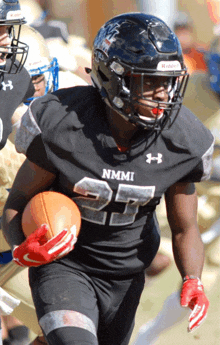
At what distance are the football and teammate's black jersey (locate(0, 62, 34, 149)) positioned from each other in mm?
844

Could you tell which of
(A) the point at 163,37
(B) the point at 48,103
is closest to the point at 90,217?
(B) the point at 48,103

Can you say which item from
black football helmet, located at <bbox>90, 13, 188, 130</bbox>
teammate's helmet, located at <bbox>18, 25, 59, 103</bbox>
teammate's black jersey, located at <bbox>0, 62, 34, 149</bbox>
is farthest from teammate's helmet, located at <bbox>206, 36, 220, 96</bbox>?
black football helmet, located at <bbox>90, 13, 188, 130</bbox>

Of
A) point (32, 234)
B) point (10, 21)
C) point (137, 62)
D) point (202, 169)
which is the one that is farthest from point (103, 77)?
point (10, 21)

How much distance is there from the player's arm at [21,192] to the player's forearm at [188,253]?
2.16 ft

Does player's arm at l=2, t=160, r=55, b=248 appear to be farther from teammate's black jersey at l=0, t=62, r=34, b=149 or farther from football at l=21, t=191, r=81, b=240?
teammate's black jersey at l=0, t=62, r=34, b=149

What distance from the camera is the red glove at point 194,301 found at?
2.40 m

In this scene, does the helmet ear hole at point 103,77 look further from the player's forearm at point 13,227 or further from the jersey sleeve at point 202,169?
the player's forearm at point 13,227

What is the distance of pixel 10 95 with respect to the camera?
327cm

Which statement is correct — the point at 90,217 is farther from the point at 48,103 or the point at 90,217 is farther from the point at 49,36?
the point at 49,36

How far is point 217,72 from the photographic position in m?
5.46

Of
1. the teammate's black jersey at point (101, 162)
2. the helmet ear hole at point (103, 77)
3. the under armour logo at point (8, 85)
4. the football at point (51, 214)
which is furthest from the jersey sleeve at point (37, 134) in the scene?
the under armour logo at point (8, 85)

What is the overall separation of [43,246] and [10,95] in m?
1.27

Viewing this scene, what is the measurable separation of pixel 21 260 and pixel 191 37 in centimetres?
557

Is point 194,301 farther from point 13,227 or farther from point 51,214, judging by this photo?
point 13,227
